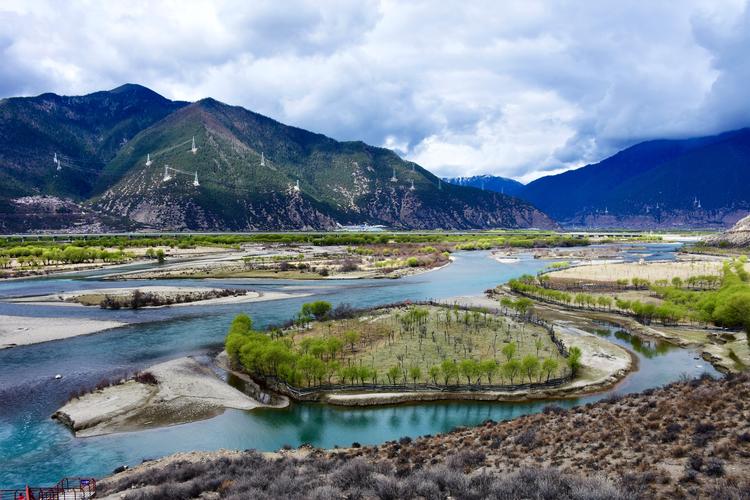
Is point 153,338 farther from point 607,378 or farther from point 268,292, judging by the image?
point 607,378

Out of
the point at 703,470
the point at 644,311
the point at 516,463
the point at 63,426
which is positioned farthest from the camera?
the point at 644,311

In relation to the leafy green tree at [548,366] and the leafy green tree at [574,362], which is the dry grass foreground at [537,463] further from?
the leafy green tree at [574,362]

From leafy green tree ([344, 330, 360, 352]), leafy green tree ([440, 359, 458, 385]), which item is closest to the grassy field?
leafy green tree ([344, 330, 360, 352])

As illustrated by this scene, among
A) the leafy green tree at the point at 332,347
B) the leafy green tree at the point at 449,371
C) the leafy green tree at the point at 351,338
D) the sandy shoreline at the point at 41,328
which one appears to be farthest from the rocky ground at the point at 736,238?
the sandy shoreline at the point at 41,328

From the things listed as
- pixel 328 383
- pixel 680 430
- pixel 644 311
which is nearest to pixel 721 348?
pixel 644 311

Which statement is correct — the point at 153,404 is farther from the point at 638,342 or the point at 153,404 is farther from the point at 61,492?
the point at 638,342

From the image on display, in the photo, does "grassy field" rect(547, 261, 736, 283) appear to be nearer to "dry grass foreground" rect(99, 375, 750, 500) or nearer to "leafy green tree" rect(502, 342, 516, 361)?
"leafy green tree" rect(502, 342, 516, 361)
